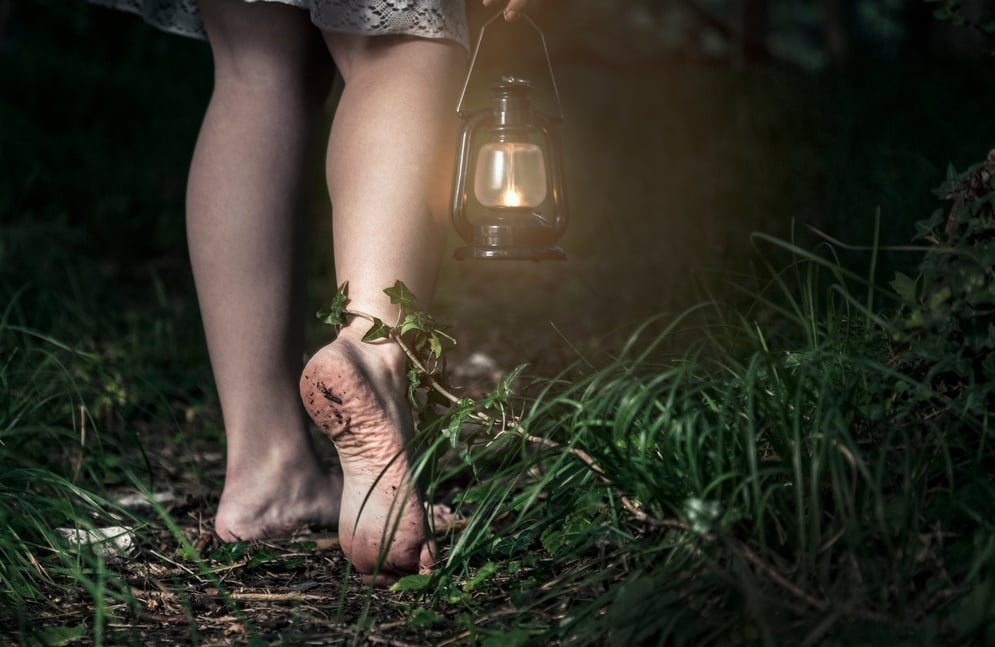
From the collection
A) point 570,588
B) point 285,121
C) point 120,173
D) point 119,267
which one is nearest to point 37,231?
point 119,267

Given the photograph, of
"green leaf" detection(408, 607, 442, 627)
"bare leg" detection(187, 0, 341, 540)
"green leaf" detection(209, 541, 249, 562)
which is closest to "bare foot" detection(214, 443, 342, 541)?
"bare leg" detection(187, 0, 341, 540)

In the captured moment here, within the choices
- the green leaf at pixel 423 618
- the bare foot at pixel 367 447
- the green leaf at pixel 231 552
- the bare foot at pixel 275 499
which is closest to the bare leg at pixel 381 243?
the bare foot at pixel 367 447

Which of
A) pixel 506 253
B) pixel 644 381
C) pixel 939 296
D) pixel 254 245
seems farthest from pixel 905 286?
pixel 254 245

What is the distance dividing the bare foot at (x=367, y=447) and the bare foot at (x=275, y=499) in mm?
338

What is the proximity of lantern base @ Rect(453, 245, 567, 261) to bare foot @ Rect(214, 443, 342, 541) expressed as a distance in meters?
0.49

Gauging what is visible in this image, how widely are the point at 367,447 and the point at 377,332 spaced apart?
0.52 ft

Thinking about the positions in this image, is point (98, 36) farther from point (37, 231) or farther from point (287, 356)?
point (287, 356)

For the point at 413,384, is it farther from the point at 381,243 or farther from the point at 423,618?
the point at 423,618

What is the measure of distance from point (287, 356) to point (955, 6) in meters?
1.17

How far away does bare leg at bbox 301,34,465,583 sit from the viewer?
4.63ft

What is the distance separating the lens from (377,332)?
1464 mm

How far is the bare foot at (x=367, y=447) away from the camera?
1.40 m

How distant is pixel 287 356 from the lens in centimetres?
181

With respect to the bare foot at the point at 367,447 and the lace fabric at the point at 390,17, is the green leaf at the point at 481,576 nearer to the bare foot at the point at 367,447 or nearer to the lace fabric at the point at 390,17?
the bare foot at the point at 367,447
